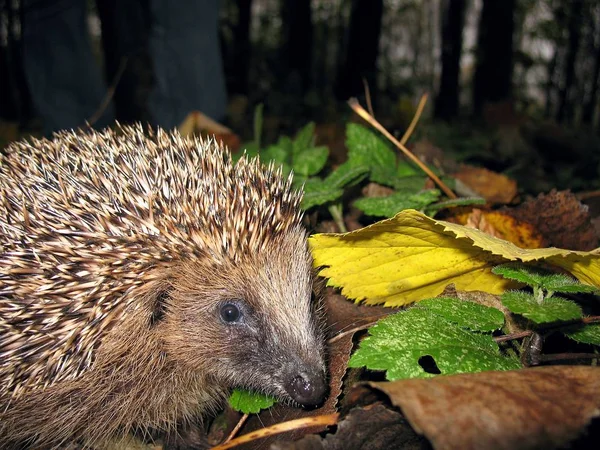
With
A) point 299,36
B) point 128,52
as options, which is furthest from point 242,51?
point 128,52

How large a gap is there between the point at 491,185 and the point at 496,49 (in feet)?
36.3

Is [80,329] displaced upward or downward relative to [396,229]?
downward

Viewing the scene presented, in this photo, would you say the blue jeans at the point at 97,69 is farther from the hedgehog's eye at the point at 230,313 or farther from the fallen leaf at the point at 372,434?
the fallen leaf at the point at 372,434

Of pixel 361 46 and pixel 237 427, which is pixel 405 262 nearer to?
pixel 237 427

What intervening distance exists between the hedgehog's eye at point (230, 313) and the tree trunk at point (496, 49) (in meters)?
12.5

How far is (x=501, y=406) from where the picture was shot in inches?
48.6

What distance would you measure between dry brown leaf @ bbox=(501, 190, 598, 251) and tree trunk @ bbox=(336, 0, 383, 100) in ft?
31.1

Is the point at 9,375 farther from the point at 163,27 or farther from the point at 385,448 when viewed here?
the point at 163,27

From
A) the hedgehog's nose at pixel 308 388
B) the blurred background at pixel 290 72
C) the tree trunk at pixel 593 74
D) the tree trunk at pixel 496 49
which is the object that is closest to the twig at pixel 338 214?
the hedgehog's nose at pixel 308 388

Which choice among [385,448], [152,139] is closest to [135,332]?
[152,139]

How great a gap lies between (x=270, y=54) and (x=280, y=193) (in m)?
20.9

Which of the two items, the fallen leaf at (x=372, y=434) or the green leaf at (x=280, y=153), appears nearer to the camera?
the fallen leaf at (x=372, y=434)

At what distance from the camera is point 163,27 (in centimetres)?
839

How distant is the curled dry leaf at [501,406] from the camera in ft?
3.80
